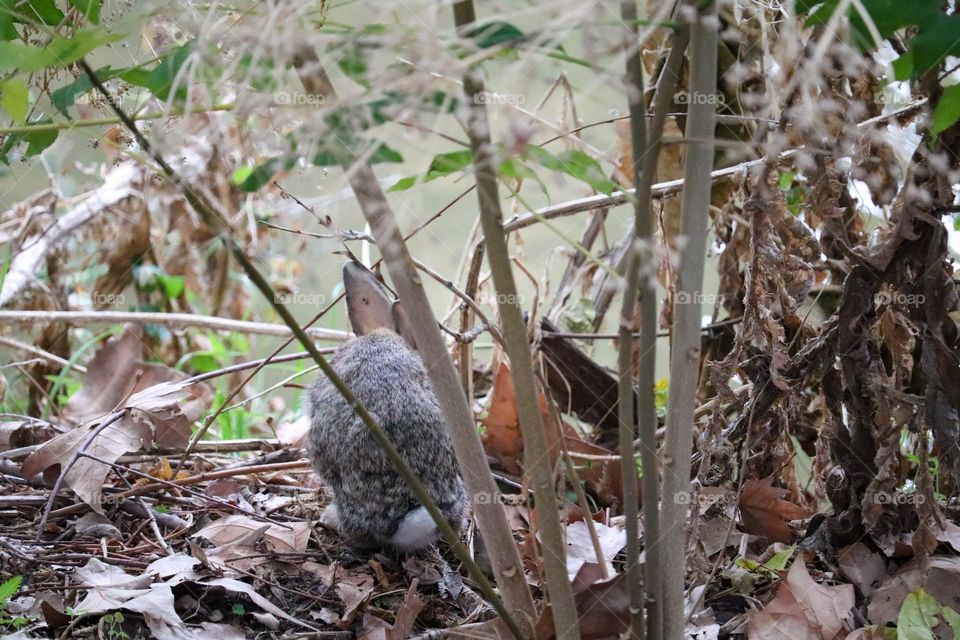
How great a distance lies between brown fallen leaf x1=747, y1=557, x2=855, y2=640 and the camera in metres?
2.03

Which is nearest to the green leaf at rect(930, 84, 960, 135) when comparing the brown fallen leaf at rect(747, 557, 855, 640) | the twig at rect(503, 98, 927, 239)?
the twig at rect(503, 98, 927, 239)

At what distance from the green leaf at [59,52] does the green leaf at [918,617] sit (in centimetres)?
194

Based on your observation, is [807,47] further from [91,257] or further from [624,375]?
[91,257]

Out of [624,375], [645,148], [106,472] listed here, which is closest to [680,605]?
[624,375]

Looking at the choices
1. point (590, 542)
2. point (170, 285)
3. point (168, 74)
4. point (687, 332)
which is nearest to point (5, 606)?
point (168, 74)

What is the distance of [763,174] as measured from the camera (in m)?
1.91

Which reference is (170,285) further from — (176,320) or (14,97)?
(14,97)

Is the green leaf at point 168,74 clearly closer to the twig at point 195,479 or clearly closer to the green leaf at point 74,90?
the green leaf at point 74,90

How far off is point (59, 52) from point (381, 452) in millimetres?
1443

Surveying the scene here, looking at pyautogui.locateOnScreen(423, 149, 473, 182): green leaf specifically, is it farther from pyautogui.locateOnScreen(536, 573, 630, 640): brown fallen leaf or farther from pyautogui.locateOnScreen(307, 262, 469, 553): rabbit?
pyautogui.locateOnScreen(307, 262, 469, 553): rabbit

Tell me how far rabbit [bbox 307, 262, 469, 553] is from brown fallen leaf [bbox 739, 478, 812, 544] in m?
0.81

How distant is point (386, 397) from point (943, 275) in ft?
4.73

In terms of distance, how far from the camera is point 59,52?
1.30m

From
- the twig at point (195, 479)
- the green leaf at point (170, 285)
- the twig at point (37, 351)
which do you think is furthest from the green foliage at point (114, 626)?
the green leaf at point (170, 285)
